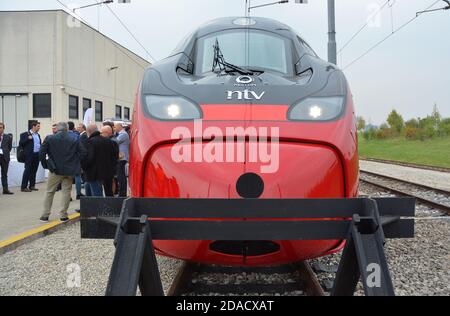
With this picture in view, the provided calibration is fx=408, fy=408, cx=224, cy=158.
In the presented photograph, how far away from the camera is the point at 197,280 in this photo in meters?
3.43

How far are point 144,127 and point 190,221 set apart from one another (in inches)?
27.6

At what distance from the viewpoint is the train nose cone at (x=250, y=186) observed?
2.23m

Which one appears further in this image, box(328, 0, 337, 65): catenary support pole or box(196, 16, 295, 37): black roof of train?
box(328, 0, 337, 65): catenary support pole

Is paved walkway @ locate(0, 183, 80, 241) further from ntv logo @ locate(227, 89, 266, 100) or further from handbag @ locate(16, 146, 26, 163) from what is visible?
ntv logo @ locate(227, 89, 266, 100)

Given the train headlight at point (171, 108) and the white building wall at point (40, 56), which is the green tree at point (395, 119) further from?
the train headlight at point (171, 108)

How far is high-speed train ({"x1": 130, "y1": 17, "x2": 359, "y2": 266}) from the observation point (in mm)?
2268

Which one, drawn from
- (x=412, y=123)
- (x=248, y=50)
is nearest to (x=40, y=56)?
(x=248, y=50)

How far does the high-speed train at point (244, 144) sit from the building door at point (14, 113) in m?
21.7

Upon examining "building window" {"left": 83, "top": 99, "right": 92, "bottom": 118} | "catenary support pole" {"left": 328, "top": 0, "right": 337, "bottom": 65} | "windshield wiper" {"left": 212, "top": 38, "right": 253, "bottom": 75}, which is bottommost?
"windshield wiper" {"left": 212, "top": 38, "right": 253, "bottom": 75}

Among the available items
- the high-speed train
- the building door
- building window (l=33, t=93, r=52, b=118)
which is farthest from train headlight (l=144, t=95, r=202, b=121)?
the building door

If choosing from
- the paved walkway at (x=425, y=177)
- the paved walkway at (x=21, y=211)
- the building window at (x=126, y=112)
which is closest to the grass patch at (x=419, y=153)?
the paved walkway at (x=425, y=177)

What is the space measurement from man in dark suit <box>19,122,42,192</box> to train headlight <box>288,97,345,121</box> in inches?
330

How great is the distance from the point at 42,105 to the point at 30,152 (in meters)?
13.7

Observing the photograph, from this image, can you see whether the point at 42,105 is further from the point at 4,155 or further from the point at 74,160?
the point at 74,160
